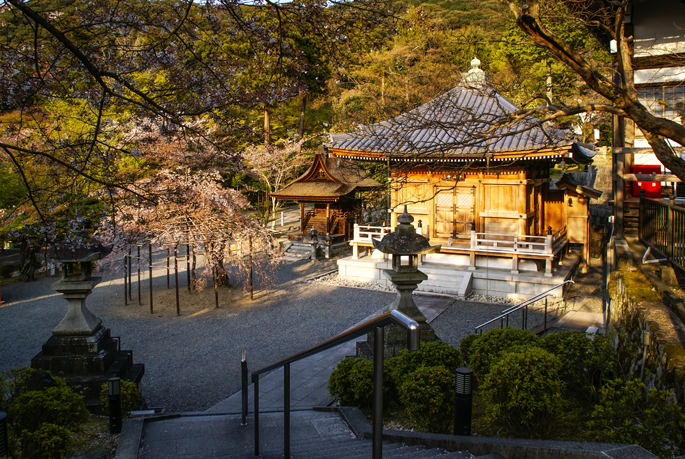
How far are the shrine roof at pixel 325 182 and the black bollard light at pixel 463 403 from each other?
16157 millimetres

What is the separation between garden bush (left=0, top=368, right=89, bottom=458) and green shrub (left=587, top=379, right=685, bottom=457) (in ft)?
13.4

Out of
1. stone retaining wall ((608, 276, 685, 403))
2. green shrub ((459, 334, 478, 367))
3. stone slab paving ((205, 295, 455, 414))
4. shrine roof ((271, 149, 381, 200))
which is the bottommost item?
stone slab paving ((205, 295, 455, 414))

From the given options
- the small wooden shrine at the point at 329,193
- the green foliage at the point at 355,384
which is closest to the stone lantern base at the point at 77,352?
the green foliage at the point at 355,384

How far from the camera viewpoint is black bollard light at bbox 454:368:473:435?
371 centimetres

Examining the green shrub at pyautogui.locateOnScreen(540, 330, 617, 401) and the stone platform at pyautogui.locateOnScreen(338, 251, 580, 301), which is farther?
the stone platform at pyautogui.locateOnScreen(338, 251, 580, 301)

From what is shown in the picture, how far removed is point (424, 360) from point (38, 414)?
3.67m

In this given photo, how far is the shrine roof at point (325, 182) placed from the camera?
2009 cm

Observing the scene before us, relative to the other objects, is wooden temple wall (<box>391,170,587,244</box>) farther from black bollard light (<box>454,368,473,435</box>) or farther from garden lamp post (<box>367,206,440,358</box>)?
black bollard light (<box>454,368,473,435</box>)

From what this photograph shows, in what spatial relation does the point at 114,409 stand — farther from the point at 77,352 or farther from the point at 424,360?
the point at 424,360

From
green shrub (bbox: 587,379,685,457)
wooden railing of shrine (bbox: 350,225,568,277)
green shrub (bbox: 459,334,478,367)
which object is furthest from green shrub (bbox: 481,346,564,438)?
wooden railing of shrine (bbox: 350,225,568,277)

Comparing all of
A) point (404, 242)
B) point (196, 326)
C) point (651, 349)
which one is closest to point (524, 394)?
point (651, 349)

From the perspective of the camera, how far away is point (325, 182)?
2075 cm

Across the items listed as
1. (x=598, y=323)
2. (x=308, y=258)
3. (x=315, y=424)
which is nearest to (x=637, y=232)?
(x=598, y=323)

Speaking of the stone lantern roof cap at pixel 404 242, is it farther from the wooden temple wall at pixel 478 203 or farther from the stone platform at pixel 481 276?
the stone platform at pixel 481 276
